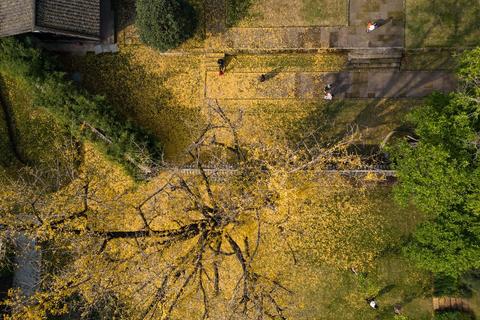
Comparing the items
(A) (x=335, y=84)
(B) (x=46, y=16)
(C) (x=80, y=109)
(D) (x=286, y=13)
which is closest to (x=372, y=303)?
(A) (x=335, y=84)

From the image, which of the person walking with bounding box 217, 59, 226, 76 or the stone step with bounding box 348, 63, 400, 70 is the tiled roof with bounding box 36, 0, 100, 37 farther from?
the stone step with bounding box 348, 63, 400, 70

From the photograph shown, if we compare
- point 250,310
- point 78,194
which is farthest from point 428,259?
point 78,194

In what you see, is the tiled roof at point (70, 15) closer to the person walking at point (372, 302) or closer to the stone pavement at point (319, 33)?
the stone pavement at point (319, 33)

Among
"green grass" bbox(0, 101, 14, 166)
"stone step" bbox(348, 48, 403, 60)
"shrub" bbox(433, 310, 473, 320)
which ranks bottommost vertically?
"shrub" bbox(433, 310, 473, 320)

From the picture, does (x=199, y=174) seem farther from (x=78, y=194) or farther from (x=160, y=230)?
(x=78, y=194)

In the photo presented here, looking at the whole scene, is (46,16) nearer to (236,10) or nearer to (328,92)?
(236,10)

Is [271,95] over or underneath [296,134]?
over

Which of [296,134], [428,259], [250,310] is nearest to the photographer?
[428,259]

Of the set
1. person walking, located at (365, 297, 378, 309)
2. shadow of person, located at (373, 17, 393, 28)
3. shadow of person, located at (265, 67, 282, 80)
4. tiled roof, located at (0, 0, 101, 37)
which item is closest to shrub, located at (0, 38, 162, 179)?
tiled roof, located at (0, 0, 101, 37)
